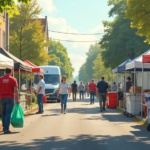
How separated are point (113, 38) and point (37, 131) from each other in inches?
1467

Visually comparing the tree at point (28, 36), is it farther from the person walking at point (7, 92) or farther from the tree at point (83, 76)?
the tree at point (83, 76)

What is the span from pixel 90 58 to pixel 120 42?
82647 millimetres

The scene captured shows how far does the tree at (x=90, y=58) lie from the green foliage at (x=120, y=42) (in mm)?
74743

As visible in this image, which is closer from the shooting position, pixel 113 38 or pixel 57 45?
pixel 113 38

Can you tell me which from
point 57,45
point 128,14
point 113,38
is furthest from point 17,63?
point 57,45

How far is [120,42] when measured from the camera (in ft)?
148

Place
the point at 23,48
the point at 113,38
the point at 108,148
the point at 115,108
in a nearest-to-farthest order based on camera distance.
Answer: the point at 108,148 → the point at 115,108 → the point at 23,48 → the point at 113,38

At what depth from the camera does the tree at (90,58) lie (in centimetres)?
12350

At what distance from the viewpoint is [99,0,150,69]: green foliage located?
4372 cm

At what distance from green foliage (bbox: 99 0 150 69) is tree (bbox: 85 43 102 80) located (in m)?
74.7

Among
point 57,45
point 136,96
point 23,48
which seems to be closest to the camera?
point 136,96

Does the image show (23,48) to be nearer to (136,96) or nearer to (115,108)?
(115,108)

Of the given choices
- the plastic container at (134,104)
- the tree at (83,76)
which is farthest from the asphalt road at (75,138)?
the tree at (83,76)

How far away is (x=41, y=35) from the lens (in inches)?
1378
